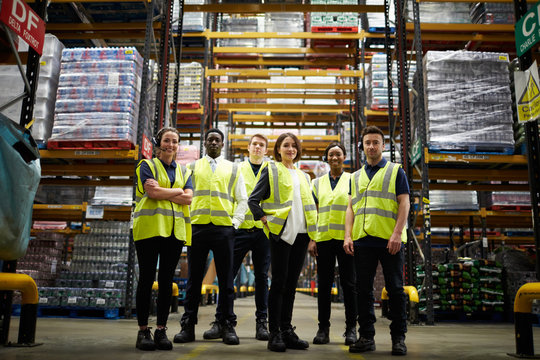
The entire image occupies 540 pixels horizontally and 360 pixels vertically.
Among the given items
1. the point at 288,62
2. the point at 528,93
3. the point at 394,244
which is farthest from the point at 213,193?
the point at 288,62

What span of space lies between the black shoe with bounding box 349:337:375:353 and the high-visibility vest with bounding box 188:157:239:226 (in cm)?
157

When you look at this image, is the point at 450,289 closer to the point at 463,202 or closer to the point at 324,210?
the point at 463,202

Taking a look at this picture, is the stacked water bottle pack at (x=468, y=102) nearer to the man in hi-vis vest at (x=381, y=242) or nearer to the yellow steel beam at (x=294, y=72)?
the yellow steel beam at (x=294, y=72)

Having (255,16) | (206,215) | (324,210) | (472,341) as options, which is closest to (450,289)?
(472,341)

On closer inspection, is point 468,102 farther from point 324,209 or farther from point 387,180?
point 387,180

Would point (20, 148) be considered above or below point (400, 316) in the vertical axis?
above

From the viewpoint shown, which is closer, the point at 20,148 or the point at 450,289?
the point at 20,148

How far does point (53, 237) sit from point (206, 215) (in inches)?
286

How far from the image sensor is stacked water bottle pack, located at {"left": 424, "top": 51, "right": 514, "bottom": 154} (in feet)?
27.0

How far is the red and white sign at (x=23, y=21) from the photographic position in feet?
12.7

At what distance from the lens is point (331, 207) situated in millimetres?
5004

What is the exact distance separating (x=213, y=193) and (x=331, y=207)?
1.26 m

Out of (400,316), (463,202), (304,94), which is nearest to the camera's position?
(400,316)

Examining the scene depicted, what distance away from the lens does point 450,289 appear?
8859mm
